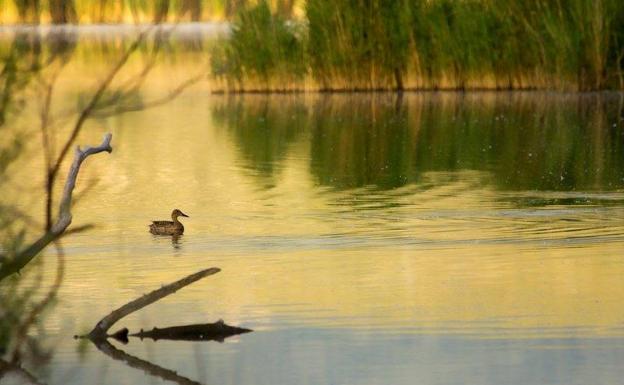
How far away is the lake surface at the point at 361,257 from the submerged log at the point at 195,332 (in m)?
0.11

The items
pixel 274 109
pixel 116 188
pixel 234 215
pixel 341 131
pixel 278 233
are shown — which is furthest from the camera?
pixel 274 109

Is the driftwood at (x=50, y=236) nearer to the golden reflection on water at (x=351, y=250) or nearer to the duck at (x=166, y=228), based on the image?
the golden reflection on water at (x=351, y=250)

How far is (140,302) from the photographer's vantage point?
8.10 metres

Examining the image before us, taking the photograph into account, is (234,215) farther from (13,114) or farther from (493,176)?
(13,114)

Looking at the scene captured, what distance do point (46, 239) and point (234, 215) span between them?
6.69 meters

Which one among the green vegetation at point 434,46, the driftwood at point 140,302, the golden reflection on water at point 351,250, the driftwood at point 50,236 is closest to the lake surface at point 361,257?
the golden reflection on water at point 351,250

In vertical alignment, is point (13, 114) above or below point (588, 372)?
above

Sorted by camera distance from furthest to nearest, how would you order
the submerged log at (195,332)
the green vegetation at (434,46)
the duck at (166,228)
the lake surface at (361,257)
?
the green vegetation at (434,46), the duck at (166,228), the submerged log at (195,332), the lake surface at (361,257)

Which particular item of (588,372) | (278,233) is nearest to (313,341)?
(588,372)

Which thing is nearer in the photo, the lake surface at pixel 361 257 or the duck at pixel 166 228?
the lake surface at pixel 361 257

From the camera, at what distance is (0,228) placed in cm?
734

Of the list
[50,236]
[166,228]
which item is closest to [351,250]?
[166,228]

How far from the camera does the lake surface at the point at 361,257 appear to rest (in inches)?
312

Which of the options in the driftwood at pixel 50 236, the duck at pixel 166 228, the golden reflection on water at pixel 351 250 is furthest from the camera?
the duck at pixel 166 228
